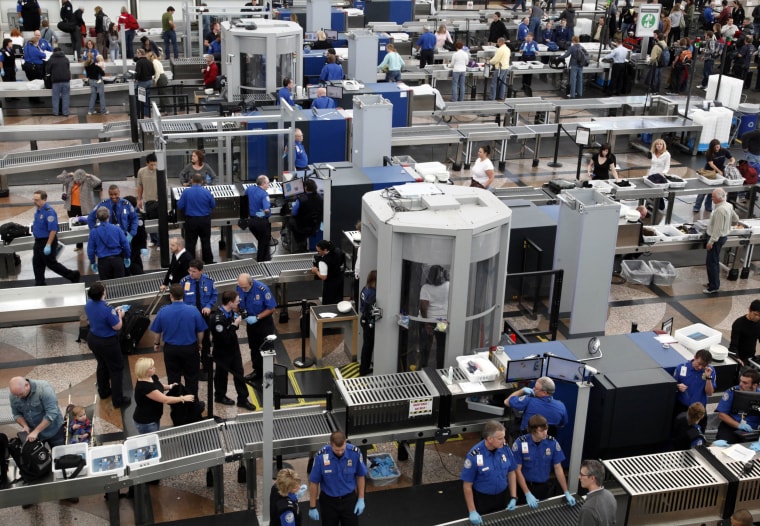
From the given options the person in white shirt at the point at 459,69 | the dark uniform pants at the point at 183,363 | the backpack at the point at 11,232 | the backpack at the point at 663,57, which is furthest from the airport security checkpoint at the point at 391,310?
the backpack at the point at 663,57

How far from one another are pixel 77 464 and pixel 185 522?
40.6 inches

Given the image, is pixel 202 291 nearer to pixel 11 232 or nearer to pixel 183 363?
pixel 183 363

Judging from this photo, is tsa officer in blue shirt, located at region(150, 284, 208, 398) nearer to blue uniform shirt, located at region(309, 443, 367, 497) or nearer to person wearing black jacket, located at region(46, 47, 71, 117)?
blue uniform shirt, located at region(309, 443, 367, 497)

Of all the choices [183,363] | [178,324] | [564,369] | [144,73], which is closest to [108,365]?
[183,363]

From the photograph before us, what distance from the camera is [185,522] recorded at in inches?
291

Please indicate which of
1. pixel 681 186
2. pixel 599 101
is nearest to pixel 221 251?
pixel 681 186

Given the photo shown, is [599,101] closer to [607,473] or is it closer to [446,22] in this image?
[446,22]

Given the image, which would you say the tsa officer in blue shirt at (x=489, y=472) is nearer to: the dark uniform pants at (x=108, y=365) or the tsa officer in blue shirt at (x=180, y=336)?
the tsa officer in blue shirt at (x=180, y=336)

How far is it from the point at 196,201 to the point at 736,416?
661cm

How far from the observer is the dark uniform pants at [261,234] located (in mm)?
11461

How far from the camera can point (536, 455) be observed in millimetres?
7031

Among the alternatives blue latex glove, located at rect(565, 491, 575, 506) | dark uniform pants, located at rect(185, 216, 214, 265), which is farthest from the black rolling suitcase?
blue latex glove, located at rect(565, 491, 575, 506)

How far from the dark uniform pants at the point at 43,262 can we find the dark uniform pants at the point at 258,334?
9.75ft

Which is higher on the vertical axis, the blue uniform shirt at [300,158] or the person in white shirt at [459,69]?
the person in white shirt at [459,69]
